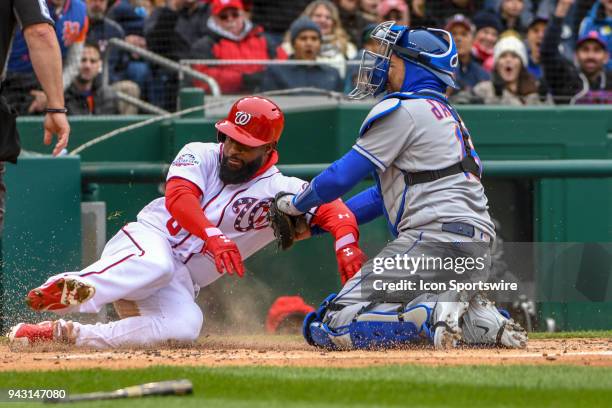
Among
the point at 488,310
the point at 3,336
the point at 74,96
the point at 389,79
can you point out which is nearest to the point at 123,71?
the point at 74,96

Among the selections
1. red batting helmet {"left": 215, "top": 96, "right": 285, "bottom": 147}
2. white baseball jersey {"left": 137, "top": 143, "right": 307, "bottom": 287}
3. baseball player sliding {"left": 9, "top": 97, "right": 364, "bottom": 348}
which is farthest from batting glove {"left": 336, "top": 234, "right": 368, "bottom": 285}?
red batting helmet {"left": 215, "top": 96, "right": 285, "bottom": 147}

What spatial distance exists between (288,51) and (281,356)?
6311 mm

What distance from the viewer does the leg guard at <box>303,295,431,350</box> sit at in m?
6.03

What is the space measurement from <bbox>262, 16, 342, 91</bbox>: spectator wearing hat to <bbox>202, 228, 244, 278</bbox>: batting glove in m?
5.10

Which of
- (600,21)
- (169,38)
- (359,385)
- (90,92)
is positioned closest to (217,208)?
(359,385)

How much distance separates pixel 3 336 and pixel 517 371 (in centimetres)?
343

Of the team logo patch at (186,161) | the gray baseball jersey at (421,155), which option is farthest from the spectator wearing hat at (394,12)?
the gray baseball jersey at (421,155)

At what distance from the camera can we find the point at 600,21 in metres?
12.5

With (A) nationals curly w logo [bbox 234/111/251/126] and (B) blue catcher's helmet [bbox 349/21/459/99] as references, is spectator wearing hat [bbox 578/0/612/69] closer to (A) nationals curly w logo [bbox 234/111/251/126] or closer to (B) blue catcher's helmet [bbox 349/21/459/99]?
(B) blue catcher's helmet [bbox 349/21/459/99]

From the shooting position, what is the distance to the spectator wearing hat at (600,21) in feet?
40.7

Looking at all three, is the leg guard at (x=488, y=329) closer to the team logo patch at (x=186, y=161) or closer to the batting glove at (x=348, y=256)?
the batting glove at (x=348, y=256)

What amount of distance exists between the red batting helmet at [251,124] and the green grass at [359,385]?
1678 mm

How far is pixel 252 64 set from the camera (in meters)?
11.2

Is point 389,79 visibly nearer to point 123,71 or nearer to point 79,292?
point 79,292
